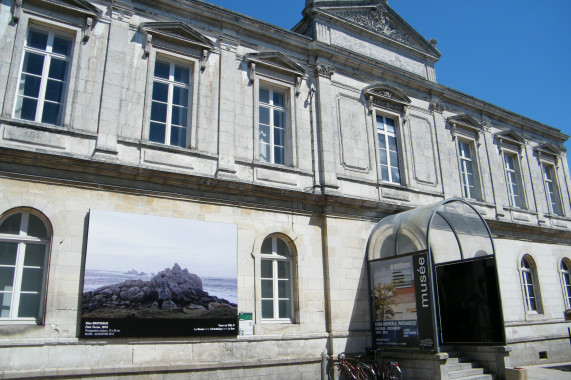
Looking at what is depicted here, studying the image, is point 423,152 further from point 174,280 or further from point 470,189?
point 174,280

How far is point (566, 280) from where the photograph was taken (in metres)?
17.1

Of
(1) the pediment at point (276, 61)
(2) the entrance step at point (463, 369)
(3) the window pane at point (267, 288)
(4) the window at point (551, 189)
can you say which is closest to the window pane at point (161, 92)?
(1) the pediment at point (276, 61)

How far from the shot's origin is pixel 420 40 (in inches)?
610

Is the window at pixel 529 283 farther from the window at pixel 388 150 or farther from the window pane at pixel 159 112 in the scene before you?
the window pane at pixel 159 112

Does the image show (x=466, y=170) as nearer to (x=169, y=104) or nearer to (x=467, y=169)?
(x=467, y=169)

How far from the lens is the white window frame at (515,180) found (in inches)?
663

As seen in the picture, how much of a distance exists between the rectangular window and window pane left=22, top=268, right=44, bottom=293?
2837 mm

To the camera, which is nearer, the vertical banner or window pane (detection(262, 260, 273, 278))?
the vertical banner

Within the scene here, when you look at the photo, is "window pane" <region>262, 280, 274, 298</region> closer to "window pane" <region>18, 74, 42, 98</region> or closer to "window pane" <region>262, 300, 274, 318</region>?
"window pane" <region>262, 300, 274, 318</region>

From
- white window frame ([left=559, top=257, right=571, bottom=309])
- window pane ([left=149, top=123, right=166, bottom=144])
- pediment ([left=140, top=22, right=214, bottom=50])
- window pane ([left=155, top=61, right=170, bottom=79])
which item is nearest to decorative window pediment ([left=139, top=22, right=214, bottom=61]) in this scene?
pediment ([left=140, top=22, right=214, bottom=50])

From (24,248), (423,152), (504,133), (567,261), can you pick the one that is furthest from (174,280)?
(567,261)

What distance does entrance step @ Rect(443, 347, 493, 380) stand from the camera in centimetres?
1055

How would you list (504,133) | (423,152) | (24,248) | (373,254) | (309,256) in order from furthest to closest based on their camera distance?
(504,133)
(423,152)
(373,254)
(309,256)
(24,248)

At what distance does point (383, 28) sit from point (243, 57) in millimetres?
5479
